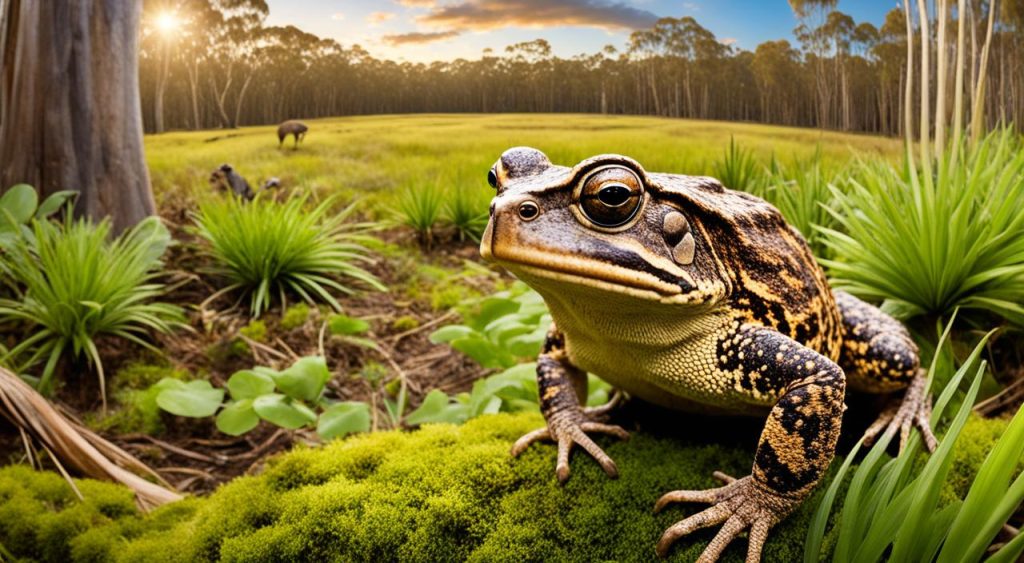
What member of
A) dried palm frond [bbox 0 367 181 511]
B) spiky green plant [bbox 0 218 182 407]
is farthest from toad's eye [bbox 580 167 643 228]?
spiky green plant [bbox 0 218 182 407]

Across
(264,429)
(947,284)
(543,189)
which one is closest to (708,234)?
(543,189)

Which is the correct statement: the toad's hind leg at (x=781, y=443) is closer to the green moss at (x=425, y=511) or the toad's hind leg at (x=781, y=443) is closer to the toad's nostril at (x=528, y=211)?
the green moss at (x=425, y=511)

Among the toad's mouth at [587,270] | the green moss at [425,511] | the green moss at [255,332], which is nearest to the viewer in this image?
the toad's mouth at [587,270]

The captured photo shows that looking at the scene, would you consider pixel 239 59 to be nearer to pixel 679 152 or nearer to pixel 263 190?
pixel 263 190

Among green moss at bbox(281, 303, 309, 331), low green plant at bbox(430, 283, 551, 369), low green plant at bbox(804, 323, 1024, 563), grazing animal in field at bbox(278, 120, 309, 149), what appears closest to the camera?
low green plant at bbox(804, 323, 1024, 563)

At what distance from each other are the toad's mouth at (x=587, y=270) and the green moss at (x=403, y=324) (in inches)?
106

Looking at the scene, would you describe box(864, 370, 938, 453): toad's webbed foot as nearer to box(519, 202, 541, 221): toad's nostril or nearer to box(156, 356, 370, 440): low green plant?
box(519, 202, 541, 221): toad's nostril

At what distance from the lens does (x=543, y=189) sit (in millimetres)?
1203

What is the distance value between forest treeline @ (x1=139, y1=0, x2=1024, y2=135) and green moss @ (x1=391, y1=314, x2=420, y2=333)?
1.62 meters

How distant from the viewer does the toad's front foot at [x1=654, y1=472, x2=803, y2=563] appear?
4.03 feet

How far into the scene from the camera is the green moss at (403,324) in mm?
3800

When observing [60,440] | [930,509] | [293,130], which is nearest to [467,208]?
[293,130]

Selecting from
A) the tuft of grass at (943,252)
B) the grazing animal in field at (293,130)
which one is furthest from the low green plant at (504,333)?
the grazing animal in field at (293,130)

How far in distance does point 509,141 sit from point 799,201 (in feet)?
6.09
